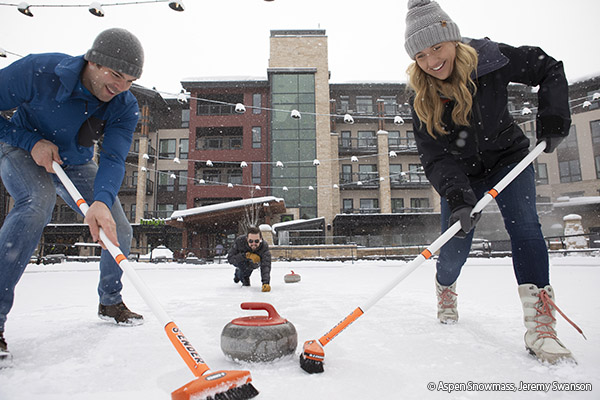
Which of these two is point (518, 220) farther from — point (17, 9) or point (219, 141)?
point (219, 141)

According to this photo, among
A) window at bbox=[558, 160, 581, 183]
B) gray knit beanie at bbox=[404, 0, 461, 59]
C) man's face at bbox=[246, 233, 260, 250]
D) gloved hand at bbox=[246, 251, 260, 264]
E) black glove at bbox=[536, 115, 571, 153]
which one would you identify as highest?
window at bbox=[558, 160, 581, 183]

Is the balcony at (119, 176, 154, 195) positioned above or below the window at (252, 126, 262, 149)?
below

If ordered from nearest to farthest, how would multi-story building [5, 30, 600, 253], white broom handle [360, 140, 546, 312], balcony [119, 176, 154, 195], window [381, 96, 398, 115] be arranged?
white broom handle [360, 140, 546, 312] < multi-story building [5, 30, 600, 253] < balcony [119, 176, 154, 195] < window [381, 96, 398, 115]

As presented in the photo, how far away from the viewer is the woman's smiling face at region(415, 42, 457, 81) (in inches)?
72.7

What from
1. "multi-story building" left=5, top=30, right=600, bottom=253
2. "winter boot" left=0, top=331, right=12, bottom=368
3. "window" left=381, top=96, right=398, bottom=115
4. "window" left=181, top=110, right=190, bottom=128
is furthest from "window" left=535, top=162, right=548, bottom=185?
"winter boot" left=0, top=331, right=12, bottom=368

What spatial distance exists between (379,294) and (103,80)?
5.83 feet

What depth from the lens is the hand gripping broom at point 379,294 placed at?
55.4 inches

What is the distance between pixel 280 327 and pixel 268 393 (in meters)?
0.39

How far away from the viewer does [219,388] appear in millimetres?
1103

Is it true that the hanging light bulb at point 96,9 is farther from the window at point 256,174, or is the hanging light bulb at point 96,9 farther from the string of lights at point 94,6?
the window at point 256,174

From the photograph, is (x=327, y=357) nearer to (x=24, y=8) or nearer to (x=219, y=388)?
(x=219, y=388)

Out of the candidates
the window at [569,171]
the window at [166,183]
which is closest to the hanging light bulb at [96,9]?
the window at [166,183]

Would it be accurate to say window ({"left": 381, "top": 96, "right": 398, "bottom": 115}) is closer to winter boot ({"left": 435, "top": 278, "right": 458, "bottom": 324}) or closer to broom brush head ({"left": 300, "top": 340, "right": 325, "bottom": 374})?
winter boot ({"left": 435, "top": 278, "right": 458, "bottom": 324})

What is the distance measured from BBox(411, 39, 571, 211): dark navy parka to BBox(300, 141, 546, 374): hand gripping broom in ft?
0.32
